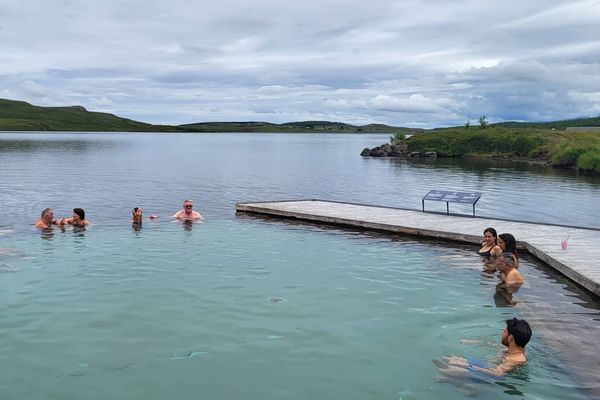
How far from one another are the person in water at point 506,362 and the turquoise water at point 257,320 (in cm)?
28

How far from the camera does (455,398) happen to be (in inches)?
367

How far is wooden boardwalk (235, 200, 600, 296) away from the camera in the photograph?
16953mm

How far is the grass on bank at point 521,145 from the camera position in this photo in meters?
86.6

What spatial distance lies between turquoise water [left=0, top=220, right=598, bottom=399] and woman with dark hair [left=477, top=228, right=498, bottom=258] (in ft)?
2.49

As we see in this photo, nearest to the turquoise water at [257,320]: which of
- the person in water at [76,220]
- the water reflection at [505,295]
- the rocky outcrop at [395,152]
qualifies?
the water reflection at [505,295]

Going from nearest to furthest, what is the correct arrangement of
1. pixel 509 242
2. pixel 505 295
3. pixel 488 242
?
pixel 505 295
pixel 509 242
pixel 488 242

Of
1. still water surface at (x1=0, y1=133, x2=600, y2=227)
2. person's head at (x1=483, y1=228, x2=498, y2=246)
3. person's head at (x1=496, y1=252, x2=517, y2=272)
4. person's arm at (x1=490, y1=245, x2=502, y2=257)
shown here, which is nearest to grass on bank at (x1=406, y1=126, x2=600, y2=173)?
A: still water surface at (x1=0, y1=133, x2=600, y2=227)

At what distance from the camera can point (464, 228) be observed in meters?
23.0

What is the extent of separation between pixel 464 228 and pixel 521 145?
93286 millimetres

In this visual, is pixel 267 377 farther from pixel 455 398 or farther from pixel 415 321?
pixel 415 321

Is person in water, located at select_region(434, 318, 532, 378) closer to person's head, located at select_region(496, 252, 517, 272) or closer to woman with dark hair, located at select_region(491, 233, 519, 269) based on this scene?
person's head, located at select_region(496, 252, 517, 272)

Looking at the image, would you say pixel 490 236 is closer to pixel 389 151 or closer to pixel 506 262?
pixel 506 262

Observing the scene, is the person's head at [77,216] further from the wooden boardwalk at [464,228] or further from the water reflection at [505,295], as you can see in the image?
the water reflection at [505,295]

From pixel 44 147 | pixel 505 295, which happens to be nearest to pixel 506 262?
pixel 505 295
